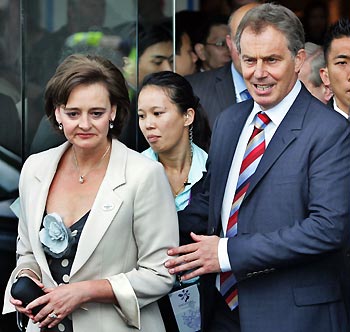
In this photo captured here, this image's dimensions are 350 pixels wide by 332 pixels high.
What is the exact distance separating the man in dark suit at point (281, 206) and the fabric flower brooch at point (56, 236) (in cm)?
43

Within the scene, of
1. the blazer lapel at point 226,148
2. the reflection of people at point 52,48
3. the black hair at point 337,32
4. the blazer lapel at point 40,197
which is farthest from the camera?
the reflection of people at point 52,48

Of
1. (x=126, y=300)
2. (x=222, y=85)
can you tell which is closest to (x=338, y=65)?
(x=222, y=85)

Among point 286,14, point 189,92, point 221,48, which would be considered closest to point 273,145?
point 286,14

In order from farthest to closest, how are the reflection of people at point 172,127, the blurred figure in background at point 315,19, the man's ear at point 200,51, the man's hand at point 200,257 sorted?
the blurred figure in background at point 315,19, the man's ear at point 200,51, the reflection of people at point 172,127, the man's hand at point 200,257

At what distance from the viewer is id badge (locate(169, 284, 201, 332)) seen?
4938mm

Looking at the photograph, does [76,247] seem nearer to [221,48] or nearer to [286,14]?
[286,14]

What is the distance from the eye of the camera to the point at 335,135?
424 cm

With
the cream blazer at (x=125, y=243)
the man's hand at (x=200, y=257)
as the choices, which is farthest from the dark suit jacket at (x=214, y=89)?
the man's hand at (x=200, y=257)

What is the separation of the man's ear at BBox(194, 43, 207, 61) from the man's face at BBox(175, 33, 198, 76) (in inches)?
11.9

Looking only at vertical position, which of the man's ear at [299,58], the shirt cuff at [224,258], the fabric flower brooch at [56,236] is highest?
the man's ear at [299,58]

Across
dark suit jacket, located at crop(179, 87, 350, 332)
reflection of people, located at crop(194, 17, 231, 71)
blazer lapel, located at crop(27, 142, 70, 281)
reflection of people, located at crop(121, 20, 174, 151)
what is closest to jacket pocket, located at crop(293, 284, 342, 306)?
dark suit jacket, located at crop(179, 87, 350, 332)

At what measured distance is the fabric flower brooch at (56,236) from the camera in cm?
429

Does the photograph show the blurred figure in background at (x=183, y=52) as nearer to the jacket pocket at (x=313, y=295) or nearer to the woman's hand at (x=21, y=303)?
the woman's hand at (x=21, y=303)

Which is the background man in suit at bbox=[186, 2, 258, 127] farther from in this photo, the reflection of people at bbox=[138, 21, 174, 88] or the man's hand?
the man's hand
